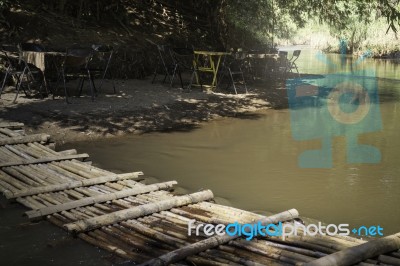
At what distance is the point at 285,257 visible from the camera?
3.26 metres

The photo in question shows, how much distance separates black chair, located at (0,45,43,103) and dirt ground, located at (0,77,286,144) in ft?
0.77

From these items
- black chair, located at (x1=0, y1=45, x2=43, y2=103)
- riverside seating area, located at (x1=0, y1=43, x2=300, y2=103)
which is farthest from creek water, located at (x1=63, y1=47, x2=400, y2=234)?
black chair, located at (x1=0, y1=45, x2=43, y2=103)

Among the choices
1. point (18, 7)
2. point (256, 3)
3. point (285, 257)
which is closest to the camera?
point (285, 257)

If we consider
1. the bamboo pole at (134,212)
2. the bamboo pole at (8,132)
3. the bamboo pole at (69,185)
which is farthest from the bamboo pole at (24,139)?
the bamboo pole at (134,212)

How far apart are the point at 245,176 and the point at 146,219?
194 cm

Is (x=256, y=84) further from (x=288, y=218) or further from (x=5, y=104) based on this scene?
(x=288, y=218)

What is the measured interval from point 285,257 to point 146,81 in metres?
9.23

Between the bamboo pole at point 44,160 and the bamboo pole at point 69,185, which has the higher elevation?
the bamboo pole at point 44,160

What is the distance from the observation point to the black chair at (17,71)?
8768mm

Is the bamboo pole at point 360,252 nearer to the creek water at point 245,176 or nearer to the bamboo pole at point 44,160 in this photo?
the creek water at point 245,176

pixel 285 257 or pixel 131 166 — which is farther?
pixel 131 166

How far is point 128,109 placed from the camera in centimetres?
878

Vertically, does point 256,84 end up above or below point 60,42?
below

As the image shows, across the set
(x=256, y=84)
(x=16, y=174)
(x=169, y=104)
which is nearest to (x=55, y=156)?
(x=16, y=174)
